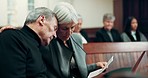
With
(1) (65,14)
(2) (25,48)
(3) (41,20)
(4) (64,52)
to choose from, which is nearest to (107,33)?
(4) (64,52)

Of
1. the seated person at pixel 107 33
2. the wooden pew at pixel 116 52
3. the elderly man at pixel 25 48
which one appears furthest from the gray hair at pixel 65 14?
the seated person at pixel 107 33

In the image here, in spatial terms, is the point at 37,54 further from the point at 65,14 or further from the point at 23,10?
the point at 23,10

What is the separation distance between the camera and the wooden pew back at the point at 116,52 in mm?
2955

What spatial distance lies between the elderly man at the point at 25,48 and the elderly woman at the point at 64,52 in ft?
0.67

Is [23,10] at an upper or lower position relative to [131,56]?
upper

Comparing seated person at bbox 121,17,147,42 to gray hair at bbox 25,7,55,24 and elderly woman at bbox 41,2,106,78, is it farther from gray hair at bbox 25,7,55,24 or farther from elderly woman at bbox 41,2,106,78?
gray hair at bbox 25,7,55,24

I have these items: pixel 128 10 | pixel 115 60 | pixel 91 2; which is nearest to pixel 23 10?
pixel 91 2

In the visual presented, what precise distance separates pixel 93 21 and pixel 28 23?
4.10 m

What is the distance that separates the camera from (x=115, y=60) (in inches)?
119

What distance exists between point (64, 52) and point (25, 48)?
0.48 metres

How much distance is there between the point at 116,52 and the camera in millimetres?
3061

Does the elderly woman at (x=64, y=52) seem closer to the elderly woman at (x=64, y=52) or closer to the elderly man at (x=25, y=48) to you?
the elderly woman at (x=64, y=52)

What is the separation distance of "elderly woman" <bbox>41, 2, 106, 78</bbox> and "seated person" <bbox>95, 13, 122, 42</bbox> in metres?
2.42

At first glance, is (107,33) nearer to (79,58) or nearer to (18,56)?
(79,58)
